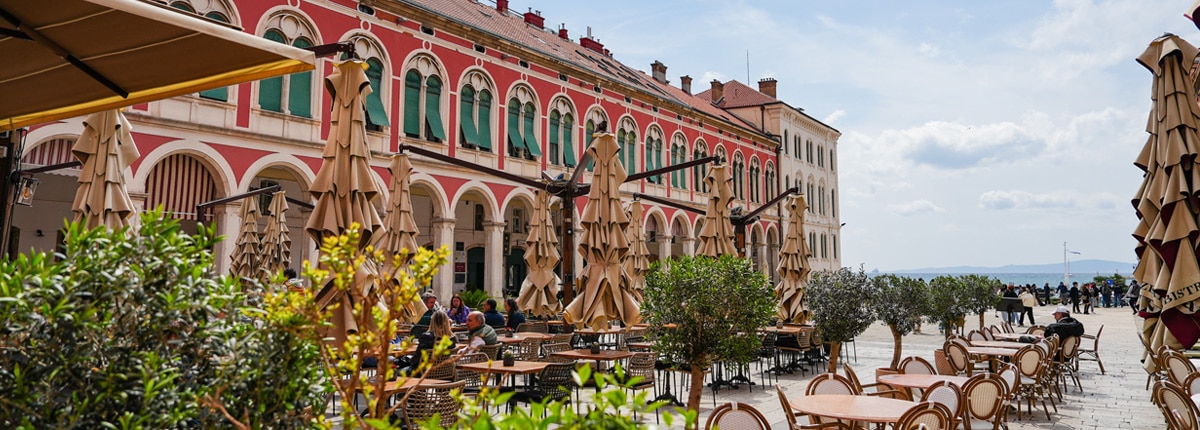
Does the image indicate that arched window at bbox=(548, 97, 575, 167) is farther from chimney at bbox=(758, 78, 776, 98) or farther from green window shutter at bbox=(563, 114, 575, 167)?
chimney at bbox=(758, 78, 776, 98)

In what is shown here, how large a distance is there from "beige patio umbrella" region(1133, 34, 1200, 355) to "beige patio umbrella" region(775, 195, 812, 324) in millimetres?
9834

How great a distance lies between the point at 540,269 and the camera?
1552 centimetres

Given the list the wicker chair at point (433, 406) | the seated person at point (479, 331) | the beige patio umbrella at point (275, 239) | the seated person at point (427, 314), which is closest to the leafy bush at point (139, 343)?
the wicker chair at point (433, 406)

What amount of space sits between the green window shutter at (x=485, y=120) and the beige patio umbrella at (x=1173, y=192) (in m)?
20.8

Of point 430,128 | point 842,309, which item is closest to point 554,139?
point 430,128

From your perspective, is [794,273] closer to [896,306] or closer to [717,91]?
[896,306]

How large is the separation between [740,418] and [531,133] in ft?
72.4

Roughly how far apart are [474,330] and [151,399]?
7653 millimetres

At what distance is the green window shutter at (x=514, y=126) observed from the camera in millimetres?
25891

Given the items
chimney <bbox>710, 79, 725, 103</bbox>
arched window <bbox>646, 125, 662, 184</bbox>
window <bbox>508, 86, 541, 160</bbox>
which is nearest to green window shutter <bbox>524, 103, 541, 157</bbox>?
window <bbox>508, 86, 541, 160</bbox>

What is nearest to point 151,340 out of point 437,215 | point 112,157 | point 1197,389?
point 112,157

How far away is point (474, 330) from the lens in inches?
383

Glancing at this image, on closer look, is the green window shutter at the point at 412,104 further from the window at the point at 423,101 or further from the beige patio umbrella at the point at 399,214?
the beige patio umbrella at the point at 399,214

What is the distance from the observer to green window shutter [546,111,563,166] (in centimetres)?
2766
